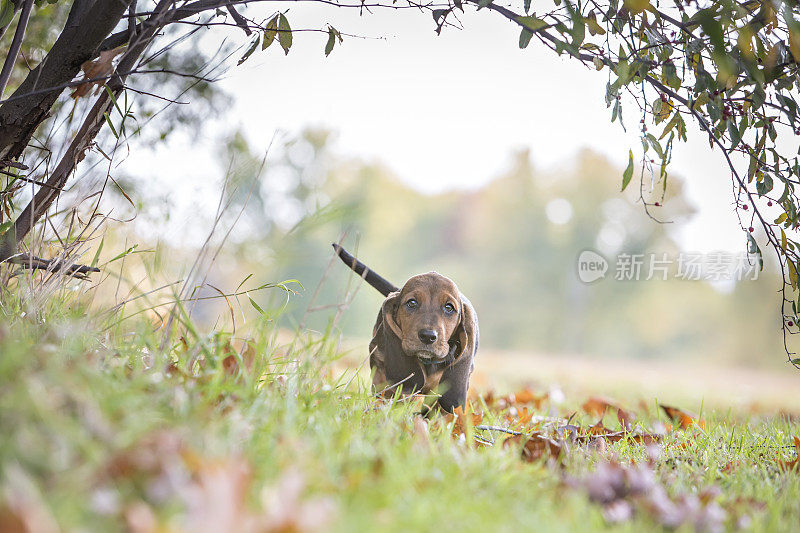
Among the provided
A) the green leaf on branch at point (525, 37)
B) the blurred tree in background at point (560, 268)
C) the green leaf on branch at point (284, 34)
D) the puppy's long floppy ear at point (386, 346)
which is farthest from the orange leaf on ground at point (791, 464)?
the blurred tree in background at point (560, 268)

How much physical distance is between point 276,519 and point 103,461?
1.23 feet

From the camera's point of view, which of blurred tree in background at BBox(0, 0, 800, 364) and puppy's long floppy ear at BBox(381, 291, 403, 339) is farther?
puppy's long floppy ear at BBox(381, 291, 403, 339)

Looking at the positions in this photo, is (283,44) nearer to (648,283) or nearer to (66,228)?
(66,228)

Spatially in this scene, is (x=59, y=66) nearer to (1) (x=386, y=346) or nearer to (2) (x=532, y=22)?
(2) (x=532, y=22)

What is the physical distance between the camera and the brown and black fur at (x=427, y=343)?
9.75 feet

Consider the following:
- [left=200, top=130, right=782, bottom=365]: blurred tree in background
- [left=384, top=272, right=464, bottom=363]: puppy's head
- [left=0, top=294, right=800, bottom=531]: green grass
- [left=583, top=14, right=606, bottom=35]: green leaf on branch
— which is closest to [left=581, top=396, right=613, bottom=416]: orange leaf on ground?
[left=384, top=272, right=464, bottom=363]: puppy's head

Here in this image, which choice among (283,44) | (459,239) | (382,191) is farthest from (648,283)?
(283,44)

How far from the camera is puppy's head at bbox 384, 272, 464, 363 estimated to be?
293 centimetres

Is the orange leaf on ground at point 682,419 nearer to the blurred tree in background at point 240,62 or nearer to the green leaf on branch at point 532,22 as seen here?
the blurred tree in background at point 240,62

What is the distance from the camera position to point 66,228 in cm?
307

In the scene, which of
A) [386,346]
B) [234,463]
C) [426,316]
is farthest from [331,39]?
[234,463]

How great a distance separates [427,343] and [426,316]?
0.14 meters

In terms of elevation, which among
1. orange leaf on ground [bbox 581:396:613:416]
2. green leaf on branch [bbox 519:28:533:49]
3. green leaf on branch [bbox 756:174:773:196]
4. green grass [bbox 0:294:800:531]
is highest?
green leaf on branch [bbox 519:28:533:49]

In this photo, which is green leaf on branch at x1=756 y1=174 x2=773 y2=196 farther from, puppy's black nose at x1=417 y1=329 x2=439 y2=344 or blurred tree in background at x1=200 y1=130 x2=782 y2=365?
blurred tree in background at x1=200 y1=130 x2=782 y2=365
